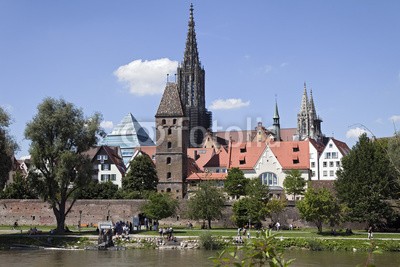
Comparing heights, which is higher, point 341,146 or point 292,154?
point 341,146

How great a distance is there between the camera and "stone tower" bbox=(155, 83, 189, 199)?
8369cm

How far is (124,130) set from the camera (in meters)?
155

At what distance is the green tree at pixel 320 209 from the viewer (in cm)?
5684

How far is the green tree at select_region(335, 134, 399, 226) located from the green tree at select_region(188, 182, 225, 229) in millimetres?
13492

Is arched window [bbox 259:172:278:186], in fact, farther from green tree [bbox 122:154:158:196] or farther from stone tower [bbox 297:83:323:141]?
stone tower [bbox 297:83:323:141]

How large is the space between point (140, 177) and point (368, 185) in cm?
3743

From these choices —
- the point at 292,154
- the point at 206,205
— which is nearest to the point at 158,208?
the point at 206,205

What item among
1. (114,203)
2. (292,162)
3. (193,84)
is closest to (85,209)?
(114,203)

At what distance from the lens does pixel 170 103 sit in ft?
279

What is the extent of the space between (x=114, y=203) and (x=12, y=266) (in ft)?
121

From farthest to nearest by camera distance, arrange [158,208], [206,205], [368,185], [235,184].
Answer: [235,184] → [206,205] → [158,208] → [368,185]

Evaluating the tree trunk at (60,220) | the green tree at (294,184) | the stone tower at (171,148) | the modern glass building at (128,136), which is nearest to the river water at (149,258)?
the tree trunk at (60,220)

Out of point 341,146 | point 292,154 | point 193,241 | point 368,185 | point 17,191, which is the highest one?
point 341,146

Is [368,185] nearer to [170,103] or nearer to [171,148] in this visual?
[171,148]
